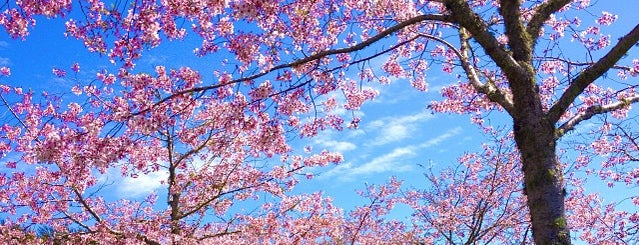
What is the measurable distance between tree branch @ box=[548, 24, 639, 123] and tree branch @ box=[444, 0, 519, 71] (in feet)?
2.14

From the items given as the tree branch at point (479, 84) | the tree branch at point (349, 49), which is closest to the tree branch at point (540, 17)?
the tree branch at point (479, 84)

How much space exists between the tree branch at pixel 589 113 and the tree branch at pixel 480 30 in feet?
3.11

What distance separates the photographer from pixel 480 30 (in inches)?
264

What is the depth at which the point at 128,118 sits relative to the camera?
7.41m

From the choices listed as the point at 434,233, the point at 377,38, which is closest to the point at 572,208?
the point at 434,233

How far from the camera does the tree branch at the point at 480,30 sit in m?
6.65

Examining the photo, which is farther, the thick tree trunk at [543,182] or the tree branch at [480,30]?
the tree branch at [480,30]

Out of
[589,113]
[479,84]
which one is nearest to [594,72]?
[589,113]

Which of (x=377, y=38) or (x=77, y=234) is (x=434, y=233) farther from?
(x=377, y=38)

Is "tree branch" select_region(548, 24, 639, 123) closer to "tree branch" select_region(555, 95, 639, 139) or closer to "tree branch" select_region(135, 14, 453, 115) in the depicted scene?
"tree branch" select_region(555, 95, 639, 139)

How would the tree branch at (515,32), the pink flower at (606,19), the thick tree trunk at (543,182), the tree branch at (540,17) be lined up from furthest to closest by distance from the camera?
the pink flower at (606,19) → the tree branch at (540,17) → the tree branch at (515,32) → the thick tree trunk at (543,182)

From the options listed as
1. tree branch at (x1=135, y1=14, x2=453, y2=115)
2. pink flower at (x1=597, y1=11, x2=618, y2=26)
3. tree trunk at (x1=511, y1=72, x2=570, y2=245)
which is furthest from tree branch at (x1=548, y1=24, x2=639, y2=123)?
pink flower at (x1=597, y1=11, x2=618, y2=26)

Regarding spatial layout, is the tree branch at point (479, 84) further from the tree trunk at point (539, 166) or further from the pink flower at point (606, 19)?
the pink flower at point (606, 19)

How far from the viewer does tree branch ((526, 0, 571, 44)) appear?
7422 mm
